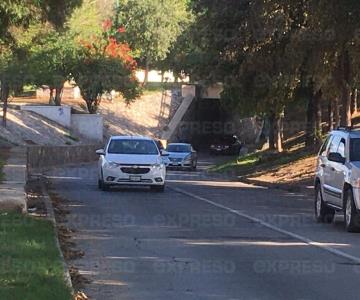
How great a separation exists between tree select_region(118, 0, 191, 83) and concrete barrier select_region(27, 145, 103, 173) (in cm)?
2910

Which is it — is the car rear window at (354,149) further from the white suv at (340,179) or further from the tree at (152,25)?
the tree at (152,25)

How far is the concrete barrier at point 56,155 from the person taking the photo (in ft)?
127

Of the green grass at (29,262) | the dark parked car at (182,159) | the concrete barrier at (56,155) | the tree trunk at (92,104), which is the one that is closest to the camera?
the green grass at (29,262)

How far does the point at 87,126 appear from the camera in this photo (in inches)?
2366

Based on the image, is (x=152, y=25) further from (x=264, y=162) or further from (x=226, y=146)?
(x=264, y=162)

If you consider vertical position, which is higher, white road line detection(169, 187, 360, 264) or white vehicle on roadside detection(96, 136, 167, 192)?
white vehicle on roadside detection(96, 136, 167, 192)

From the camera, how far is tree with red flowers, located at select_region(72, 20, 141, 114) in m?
58.3

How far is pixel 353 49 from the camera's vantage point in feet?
94.2

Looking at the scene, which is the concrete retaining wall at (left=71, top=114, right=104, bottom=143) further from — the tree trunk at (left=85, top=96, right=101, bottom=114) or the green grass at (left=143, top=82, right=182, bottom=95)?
the green grass at (left=143, top=82, right=182, bottom=95)

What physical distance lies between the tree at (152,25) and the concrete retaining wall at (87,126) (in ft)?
72.8

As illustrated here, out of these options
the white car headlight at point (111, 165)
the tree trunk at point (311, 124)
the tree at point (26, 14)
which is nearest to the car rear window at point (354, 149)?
the tree at point (26, 14)

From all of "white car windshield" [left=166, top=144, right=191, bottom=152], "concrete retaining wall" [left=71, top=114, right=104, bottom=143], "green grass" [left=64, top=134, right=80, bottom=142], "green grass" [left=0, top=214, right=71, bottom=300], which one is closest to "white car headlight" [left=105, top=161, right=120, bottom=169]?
"green grass" [left=0, top=214, right=71, bottom=300]

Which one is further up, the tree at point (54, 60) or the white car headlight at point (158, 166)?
the tree at point (54, 60)

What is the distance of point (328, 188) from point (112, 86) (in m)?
43.2
